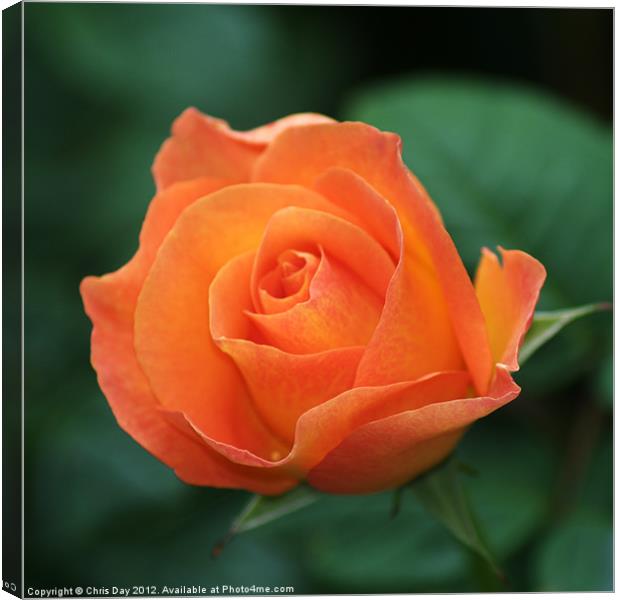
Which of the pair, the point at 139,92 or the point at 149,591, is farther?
the point at 139,92

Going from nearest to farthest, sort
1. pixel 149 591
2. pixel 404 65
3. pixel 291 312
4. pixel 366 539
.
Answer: pixel 291 312 < pixel 149 591 < pixel 366 539 < pixel 404 65

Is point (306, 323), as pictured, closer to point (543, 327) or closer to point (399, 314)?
point (399, 314)

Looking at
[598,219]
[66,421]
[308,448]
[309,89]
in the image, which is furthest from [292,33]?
[308,448]

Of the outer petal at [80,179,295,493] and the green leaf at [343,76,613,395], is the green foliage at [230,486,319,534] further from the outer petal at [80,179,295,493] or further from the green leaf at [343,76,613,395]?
the green leaf at [343,76,613,395]

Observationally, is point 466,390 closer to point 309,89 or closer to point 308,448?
point 308,448

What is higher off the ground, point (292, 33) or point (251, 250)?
point (292, 33)

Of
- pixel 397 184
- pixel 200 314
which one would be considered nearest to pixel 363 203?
pixel 397 184

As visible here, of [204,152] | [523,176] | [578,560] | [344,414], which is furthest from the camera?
[523,176]

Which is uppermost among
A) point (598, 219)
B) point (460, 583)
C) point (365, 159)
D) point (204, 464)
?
point (365, 159)
